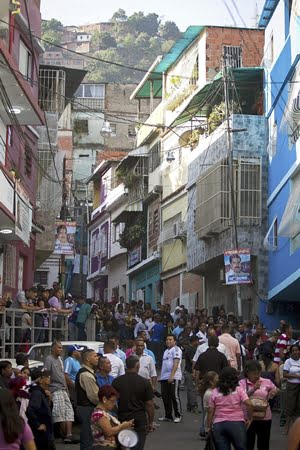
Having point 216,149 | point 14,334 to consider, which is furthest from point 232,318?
point 216,149

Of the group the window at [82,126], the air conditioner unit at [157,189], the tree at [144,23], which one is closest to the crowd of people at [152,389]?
the air conditioner unit at [157,189]

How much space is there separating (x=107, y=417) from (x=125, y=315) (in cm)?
2276

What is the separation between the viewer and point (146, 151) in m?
53.1

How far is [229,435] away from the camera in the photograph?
13.7 m

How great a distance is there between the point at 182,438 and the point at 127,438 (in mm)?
8017

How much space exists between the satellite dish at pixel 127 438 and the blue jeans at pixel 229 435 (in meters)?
2.71

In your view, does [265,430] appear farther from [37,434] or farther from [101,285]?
[101,285]

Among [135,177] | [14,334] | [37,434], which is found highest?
[135,177]

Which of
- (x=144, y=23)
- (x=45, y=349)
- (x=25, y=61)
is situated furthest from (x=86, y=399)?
(x=144, y=23)

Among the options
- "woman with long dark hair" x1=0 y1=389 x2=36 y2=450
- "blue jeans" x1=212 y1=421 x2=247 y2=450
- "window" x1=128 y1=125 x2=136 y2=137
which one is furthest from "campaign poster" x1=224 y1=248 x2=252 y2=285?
"window" x1=128 y1=125 x2=136 y2=137

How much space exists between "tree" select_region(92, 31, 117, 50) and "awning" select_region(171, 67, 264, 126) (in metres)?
146

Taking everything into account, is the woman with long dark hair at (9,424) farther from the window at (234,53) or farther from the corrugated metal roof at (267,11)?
the window at (234,53)

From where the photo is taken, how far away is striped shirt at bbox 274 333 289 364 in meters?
22.5

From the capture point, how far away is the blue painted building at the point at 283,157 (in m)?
30.7
